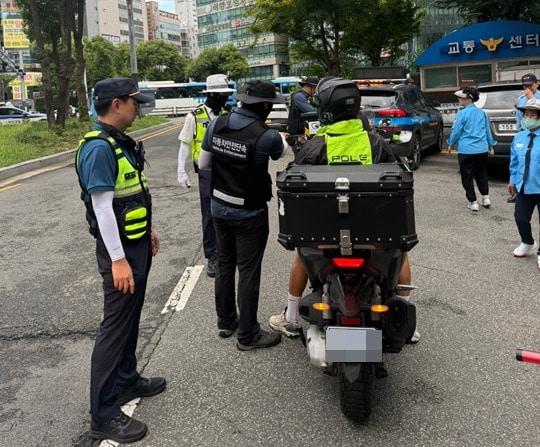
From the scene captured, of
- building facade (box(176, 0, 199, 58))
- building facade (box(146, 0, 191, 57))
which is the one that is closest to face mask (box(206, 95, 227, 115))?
building facade (box(146, 0, 191, 57))

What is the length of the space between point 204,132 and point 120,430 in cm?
321

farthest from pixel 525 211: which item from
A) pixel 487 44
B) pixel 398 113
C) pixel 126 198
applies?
pixel 487 44

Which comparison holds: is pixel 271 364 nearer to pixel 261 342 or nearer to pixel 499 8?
pixel 261 342

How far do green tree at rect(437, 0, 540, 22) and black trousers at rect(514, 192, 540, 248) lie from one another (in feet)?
Result: 47.0

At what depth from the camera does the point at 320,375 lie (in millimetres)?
3600

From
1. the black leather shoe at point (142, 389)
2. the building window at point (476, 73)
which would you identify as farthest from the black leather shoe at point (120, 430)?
the building window at point (476, 73)

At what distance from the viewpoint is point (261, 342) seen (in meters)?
4.02

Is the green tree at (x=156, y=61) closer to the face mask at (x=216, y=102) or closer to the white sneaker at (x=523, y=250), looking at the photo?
the face mask at (x=216, y=102)

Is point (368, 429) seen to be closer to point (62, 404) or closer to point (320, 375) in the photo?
point (320, 375)

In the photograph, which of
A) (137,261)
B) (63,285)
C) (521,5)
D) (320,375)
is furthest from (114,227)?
(521,5)

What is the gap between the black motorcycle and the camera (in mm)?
2918

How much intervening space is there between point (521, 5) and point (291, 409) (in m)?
18.7

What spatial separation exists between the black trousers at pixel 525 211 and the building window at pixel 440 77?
1719 cm

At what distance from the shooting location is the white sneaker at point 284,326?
4.17 metres
